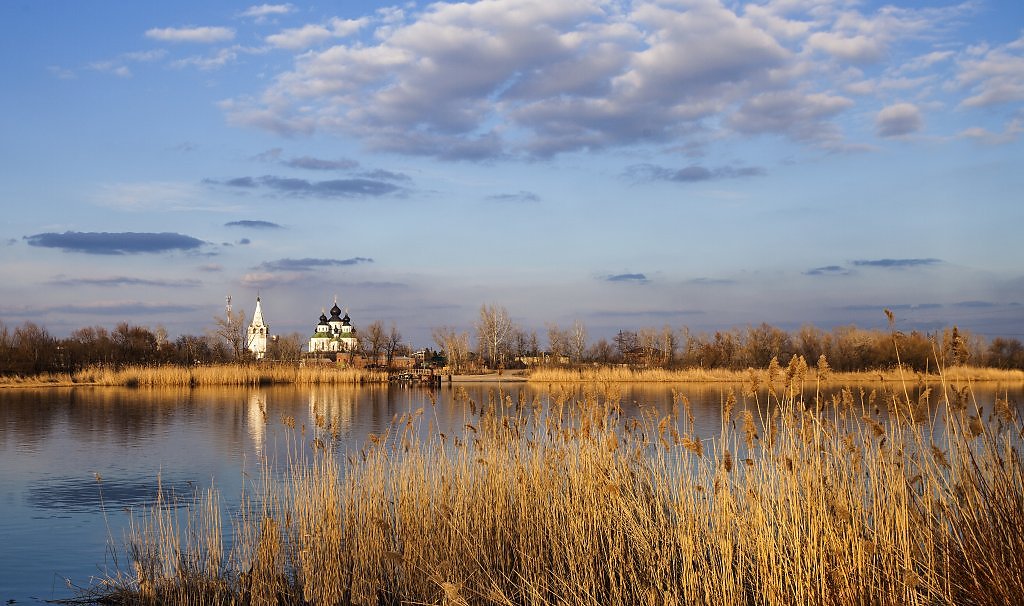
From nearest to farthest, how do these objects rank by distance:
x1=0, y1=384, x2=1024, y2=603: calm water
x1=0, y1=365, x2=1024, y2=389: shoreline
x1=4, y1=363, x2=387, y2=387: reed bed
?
x1=0, y1=384, x2=1024, y2=603: calm water < x1=0, y1=365, x2=1024, y2=389: shoreline < x1=4, y1=363, x2=387, y2=387: reed bed

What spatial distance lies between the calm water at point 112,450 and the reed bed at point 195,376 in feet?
12.2

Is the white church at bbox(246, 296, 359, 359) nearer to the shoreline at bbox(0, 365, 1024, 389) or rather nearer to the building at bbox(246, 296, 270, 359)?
the building at bbox(246, 296, 270, 359)

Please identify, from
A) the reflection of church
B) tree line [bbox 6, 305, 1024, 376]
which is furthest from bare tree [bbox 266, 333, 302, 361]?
the reflection of church

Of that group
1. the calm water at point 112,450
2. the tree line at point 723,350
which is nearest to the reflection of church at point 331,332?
the tree line at point 723,350

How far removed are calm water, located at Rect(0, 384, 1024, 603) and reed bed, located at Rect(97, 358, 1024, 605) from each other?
33.1 inches

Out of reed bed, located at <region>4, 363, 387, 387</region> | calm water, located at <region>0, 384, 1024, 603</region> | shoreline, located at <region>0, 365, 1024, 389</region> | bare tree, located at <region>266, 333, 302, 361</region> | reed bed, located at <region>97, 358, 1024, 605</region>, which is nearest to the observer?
reed bed, located at <region>97, 358, 1024, 605</region>

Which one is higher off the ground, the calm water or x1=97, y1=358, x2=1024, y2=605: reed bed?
x1=97, y1=358, x2=1024, y2=605: reed bed

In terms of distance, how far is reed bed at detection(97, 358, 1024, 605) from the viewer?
4473mm

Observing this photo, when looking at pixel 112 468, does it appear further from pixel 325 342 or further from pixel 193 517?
pixel 325 342

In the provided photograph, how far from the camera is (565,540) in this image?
20.8 feet

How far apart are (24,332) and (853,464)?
51894 millimetres

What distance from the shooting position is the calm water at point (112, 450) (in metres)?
9.39

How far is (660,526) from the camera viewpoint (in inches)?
245

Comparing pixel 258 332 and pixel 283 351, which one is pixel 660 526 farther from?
pixel 258 332
